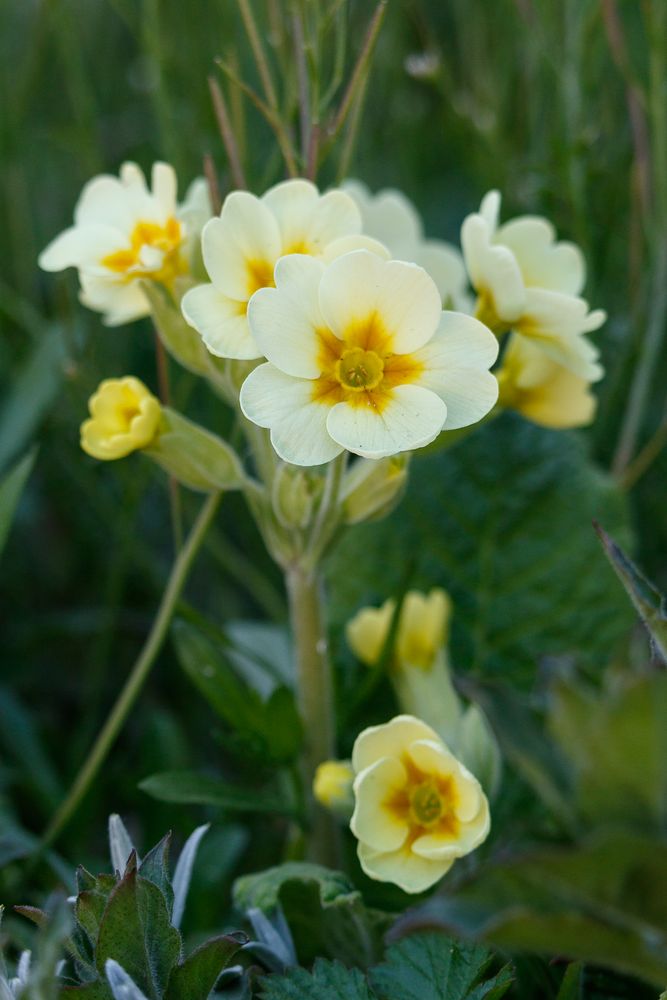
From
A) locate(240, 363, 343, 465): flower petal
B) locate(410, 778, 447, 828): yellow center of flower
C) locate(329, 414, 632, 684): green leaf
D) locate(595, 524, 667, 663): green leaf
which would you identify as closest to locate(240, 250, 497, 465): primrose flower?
locate(240, 363, 343, 465): flower petal

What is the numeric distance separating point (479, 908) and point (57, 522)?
1.09 meters

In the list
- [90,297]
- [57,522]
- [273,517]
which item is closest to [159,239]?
[90,297]

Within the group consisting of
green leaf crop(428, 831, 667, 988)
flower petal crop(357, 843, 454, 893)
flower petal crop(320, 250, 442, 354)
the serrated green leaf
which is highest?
flower petal crop(320, 250, 442, 354)

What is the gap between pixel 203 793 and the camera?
2.41ft

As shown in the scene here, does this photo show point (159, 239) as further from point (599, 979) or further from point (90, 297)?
point (599, 979)

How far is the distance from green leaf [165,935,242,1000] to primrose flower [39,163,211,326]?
40cm

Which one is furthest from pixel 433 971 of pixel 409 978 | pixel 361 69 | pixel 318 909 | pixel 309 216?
pixel 361 69

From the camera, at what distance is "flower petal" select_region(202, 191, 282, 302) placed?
638mm

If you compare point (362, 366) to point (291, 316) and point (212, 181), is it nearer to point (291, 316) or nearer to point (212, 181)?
point (291, 316)

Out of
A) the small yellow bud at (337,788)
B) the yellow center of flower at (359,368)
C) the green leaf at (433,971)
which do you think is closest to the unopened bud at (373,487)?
the yellow center of flower at (359,368)

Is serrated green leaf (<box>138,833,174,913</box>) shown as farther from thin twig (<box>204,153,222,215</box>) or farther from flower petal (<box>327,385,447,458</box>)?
thin twig (<box>204,153,222,215</box>)

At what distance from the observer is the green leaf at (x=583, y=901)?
1.37 feet

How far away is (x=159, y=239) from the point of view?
73cm

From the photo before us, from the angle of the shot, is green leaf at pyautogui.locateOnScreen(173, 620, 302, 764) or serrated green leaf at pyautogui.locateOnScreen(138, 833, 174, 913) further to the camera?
green leaf at pyautogui.locateOnScreen(173, 620, 302, 764)
